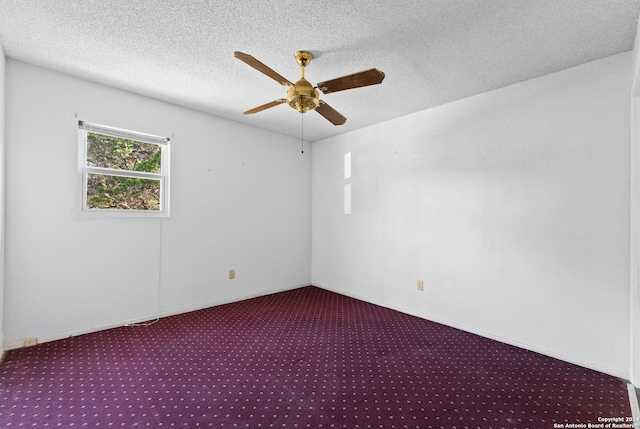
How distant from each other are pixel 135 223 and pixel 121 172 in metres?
0.55

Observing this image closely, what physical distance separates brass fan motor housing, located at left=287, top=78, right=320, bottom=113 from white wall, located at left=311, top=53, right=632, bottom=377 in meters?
1.90

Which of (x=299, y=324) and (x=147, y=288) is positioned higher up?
(x=147, y=288)

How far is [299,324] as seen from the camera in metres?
3.26

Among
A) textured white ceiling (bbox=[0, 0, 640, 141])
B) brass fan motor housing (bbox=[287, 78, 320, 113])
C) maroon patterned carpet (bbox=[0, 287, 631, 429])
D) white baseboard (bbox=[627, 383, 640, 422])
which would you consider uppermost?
textured white ceiling (bbox=[0, 0, 640, 141])

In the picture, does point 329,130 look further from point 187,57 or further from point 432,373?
point 432,373

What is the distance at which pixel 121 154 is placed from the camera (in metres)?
3.21

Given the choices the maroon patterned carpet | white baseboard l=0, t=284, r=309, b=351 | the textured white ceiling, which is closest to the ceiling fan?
the textured white ceiling

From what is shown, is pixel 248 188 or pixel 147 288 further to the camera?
pixel 248 188

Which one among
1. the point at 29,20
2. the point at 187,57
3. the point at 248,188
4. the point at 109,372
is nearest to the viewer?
the point at 29,20

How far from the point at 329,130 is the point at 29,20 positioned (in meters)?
3.14

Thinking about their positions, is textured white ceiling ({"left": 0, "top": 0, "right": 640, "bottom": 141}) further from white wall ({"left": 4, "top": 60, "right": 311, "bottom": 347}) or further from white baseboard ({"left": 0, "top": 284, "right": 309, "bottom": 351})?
white baseboard ({"left": 0, "top": 284, "right": 309, "bottom": 351})

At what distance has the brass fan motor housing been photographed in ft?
6.84

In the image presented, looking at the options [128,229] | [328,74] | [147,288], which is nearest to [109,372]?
[147,288]

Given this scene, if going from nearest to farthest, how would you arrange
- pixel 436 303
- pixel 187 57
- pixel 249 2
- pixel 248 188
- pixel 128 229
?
pixel 249 2 < pixel 187 57 < pixel 128 229 < pixel 436 303 < pixel 248 188
